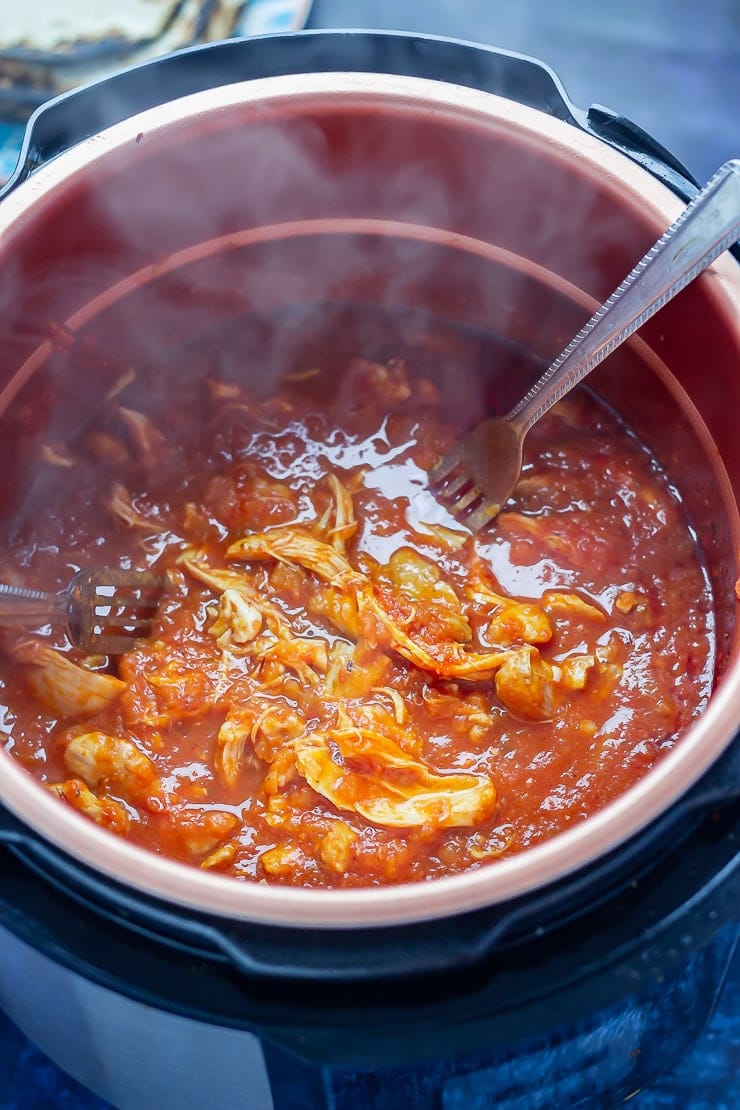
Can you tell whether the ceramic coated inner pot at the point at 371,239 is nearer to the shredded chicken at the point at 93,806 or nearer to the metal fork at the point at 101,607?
the metal fork at the point at 101,607

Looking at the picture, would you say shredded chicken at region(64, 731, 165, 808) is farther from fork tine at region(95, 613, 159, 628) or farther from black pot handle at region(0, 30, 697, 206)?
black pot handle at region(0, 30, 697, 206)

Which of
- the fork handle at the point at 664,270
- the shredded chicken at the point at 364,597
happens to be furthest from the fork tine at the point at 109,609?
the fork handle at the point at 664,270

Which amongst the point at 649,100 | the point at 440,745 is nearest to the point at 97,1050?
the point at 440,745

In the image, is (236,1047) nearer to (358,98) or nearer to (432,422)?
(432,422)

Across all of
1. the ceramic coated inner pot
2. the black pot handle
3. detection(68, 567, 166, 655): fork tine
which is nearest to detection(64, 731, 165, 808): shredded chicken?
detection(68, 567, 166, 655): fork tine

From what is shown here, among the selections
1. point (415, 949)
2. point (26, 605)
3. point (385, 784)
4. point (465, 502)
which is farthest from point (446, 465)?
point (415, 949)
